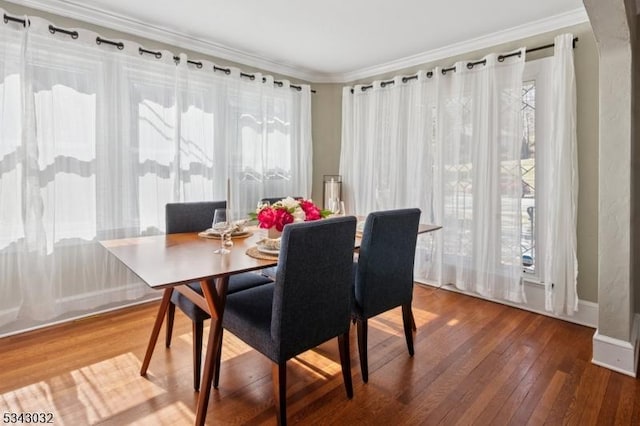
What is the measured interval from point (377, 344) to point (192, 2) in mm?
2779

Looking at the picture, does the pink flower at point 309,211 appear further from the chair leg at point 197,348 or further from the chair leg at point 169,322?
the chair leg at point 169,322

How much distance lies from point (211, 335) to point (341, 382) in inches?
32.6

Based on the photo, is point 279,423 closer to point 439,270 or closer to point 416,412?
point 416,412

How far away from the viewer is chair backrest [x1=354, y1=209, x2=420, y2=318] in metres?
2.04

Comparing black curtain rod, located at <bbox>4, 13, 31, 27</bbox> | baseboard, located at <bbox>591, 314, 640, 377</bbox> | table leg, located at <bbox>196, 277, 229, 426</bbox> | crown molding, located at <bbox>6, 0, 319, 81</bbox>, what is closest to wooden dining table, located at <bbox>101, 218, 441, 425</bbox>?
table leg, located at <bbox>196, 277, 229, 426</bbox>

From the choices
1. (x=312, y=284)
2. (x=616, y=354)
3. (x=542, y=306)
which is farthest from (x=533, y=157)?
(x=312, y=284)

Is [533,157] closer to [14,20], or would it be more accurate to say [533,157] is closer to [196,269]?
[196,269]

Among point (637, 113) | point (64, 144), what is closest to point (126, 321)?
point (64, 144)

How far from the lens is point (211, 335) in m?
1.71

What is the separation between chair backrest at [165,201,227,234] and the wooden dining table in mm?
366

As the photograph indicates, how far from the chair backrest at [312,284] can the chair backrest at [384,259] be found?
8.6 inches

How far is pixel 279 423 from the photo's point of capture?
1.62 meters

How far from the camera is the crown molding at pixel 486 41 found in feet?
9.16

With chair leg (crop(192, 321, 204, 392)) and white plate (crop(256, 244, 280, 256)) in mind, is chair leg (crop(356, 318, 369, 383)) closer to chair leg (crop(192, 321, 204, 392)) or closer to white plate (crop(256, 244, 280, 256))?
white plate (crop(256, 244, 280, 256))
